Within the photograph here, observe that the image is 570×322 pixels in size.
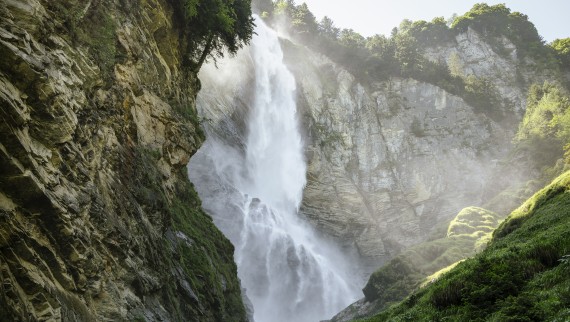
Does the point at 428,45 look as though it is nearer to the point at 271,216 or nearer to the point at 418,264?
the point at 271,216

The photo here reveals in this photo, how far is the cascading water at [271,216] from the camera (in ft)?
133

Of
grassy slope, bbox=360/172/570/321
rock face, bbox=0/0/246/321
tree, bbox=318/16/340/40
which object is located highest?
tree, bbox=318/16/340/40

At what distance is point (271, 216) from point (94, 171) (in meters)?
35.4

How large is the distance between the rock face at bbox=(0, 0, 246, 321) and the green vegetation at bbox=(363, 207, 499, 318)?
1713cm

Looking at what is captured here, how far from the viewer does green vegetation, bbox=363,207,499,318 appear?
103ft

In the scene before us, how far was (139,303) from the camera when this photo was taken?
439 inches

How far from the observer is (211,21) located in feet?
63.3

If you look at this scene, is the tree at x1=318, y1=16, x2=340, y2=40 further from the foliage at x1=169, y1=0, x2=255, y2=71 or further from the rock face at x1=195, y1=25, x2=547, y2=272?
the foliage at x1=169, y1=0, x2=255, y2=71

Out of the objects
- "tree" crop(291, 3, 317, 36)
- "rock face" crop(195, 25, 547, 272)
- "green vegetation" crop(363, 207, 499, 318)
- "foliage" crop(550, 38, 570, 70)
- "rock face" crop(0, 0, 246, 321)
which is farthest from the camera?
"tree" crop(291, 3, 317, 36)

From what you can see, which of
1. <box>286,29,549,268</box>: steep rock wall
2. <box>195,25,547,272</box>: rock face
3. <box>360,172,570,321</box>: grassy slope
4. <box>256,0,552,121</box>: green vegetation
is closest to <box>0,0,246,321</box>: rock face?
<box>360,172,570,321</box>: grassy slope

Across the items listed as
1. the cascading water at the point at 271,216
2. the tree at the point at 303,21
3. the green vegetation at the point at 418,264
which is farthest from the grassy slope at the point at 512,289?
the tree at the point at 303,21

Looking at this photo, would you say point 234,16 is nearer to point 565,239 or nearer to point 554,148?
point 565,239

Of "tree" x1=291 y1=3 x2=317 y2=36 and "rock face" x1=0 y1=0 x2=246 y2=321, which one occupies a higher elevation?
"tree" x1=291 y1=3 x2=317 y2=36

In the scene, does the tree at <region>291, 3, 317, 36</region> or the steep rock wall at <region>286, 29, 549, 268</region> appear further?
the tree at <region>291, 3, 317, 36</region>
